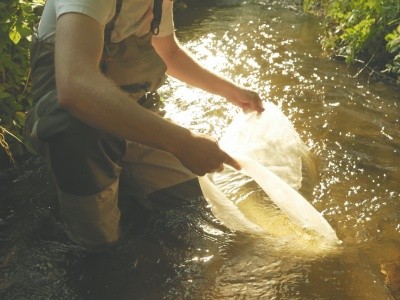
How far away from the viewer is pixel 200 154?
1481mm

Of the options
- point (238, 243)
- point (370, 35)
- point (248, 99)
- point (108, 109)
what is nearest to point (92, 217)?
point (108, 109)

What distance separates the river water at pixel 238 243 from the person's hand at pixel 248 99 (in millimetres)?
581

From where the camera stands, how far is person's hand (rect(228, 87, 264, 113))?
224 centimetres

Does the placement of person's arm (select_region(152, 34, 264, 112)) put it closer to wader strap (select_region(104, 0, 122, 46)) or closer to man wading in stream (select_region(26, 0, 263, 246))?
man wading in stream (select_region(26, 0, 263, 246))

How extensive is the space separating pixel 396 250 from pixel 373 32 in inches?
101

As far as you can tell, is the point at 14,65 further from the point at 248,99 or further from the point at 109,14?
the point at 248,99

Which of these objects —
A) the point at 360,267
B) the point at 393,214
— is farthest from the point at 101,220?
A: the point at 393,214

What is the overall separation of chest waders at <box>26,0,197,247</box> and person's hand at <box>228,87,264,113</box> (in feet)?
1.37

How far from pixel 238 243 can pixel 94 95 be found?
1.01m

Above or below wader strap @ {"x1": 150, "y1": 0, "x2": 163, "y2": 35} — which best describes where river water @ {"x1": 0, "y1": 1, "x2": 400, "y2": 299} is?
below

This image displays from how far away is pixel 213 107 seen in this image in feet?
10.8

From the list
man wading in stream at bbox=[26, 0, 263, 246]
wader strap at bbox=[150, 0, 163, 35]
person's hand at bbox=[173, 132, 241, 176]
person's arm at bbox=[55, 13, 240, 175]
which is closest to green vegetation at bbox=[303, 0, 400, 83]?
man wading in stream at bbox=[26, 0, 263, 246]

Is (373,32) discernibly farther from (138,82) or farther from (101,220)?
(101,220)

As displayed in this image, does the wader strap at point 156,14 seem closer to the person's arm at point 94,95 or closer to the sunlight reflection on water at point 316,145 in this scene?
the person's arm at point 94,95
